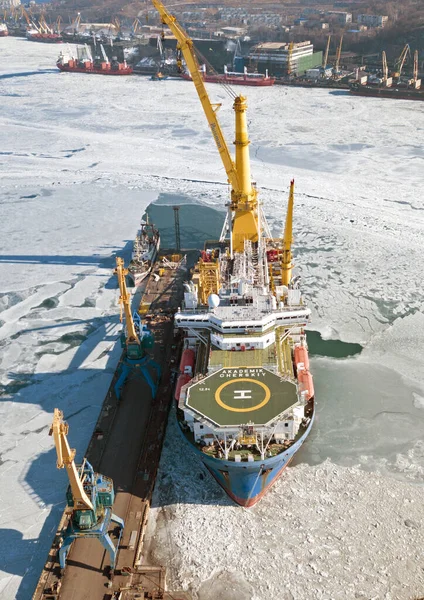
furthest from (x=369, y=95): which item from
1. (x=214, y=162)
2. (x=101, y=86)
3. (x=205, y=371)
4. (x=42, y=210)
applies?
(x=205, y=371)

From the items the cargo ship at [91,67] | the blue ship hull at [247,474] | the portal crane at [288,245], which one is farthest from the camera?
the cargo ship at [91,67]

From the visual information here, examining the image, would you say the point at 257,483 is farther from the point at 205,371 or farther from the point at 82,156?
the point at 82,156

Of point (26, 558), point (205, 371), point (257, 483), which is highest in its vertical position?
point (205, 371)

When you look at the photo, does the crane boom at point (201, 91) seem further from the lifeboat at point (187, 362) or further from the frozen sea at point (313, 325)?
the lifeboat at point (187, 362)

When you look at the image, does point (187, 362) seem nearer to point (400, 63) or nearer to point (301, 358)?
point (301, 358)

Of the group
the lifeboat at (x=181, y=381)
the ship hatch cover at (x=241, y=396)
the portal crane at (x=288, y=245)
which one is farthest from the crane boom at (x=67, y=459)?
the portal crane at (x=288, y=245)
